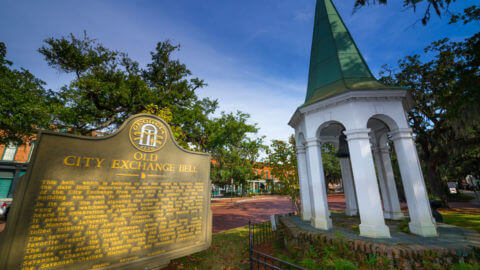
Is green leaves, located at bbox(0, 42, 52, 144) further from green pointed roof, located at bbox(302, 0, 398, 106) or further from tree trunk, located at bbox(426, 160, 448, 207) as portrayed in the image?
tree trunk, located at bbox(426, 160, 448, 207)

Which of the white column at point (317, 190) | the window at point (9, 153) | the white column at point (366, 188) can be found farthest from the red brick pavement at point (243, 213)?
the window at point (9, 153)

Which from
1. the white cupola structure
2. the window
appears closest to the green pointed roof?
the white cupola structure

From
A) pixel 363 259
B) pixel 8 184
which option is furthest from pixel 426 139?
pixel 8 184

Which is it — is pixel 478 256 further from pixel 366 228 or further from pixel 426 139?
pixel 426 139

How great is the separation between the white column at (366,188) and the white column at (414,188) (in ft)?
3.68

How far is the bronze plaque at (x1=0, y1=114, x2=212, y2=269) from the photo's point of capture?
2.43 metres

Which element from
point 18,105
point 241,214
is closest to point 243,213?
point 241,214

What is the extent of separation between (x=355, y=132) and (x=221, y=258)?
6.64 metres

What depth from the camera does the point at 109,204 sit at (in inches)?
118

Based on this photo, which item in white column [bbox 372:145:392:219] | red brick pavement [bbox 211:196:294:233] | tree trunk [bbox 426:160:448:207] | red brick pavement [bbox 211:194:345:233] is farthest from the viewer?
tree trunk [bbox 426:160:448:207]

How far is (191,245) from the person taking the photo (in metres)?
3.78

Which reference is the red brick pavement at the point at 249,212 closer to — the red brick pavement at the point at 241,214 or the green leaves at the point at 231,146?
the red brick pavement at the point at 241,214

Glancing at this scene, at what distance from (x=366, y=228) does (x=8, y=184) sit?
37521mm

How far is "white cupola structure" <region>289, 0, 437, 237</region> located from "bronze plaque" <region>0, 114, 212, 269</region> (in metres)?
5.23
